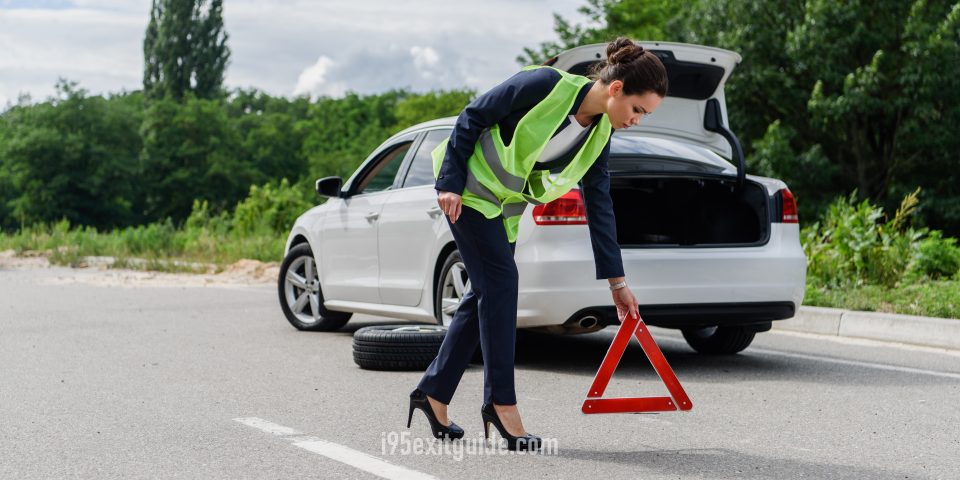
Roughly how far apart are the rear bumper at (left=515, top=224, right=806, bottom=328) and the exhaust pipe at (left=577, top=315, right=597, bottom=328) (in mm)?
44

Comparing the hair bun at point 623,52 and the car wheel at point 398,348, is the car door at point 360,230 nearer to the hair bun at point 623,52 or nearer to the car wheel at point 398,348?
the car wheel at point 398,348

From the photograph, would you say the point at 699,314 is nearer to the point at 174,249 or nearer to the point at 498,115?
the point at 498,115

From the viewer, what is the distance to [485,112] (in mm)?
4500

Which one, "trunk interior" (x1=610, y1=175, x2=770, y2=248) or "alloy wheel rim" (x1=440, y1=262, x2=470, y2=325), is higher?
"trunk interior" (x1=610, y1=175, x2=770, y2=248)

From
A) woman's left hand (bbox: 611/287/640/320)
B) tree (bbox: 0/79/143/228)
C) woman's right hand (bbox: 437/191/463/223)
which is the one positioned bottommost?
tree (bbox: 0/79/143/228)

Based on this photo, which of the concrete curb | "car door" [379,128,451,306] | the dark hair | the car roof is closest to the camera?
the dark hair

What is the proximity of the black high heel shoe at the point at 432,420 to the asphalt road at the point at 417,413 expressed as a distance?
12 centimetres

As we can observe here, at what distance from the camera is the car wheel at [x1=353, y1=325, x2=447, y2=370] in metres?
7.23

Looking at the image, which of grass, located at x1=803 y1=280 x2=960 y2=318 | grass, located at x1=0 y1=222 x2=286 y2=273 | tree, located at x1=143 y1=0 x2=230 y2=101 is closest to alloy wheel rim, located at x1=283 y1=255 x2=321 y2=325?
grass, located at x1=803 y1=280 x2=960 y2=318

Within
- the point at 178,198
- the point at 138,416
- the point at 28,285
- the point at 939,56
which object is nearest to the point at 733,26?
the point at 939,56

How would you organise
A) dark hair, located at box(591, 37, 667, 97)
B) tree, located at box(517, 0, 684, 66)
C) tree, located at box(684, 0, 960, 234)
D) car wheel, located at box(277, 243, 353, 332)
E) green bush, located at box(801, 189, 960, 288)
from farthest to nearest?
tree, located at box(517, 0, 684, 66)
tree, located at box(684, 0, 960, 234)
green bush, located at box(801, 189, 960, 288)
car wheel, located at box(277, 243, 353, 332)
dark hair, located at box(591, 37, 667, 97)

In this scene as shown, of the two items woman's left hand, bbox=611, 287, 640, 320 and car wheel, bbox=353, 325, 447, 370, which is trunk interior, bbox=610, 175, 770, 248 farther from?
woman's left hand, bbox=611, 287, 640, 320

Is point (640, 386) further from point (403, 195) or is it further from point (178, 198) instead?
point (178, 198)

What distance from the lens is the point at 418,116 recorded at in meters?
90.9
